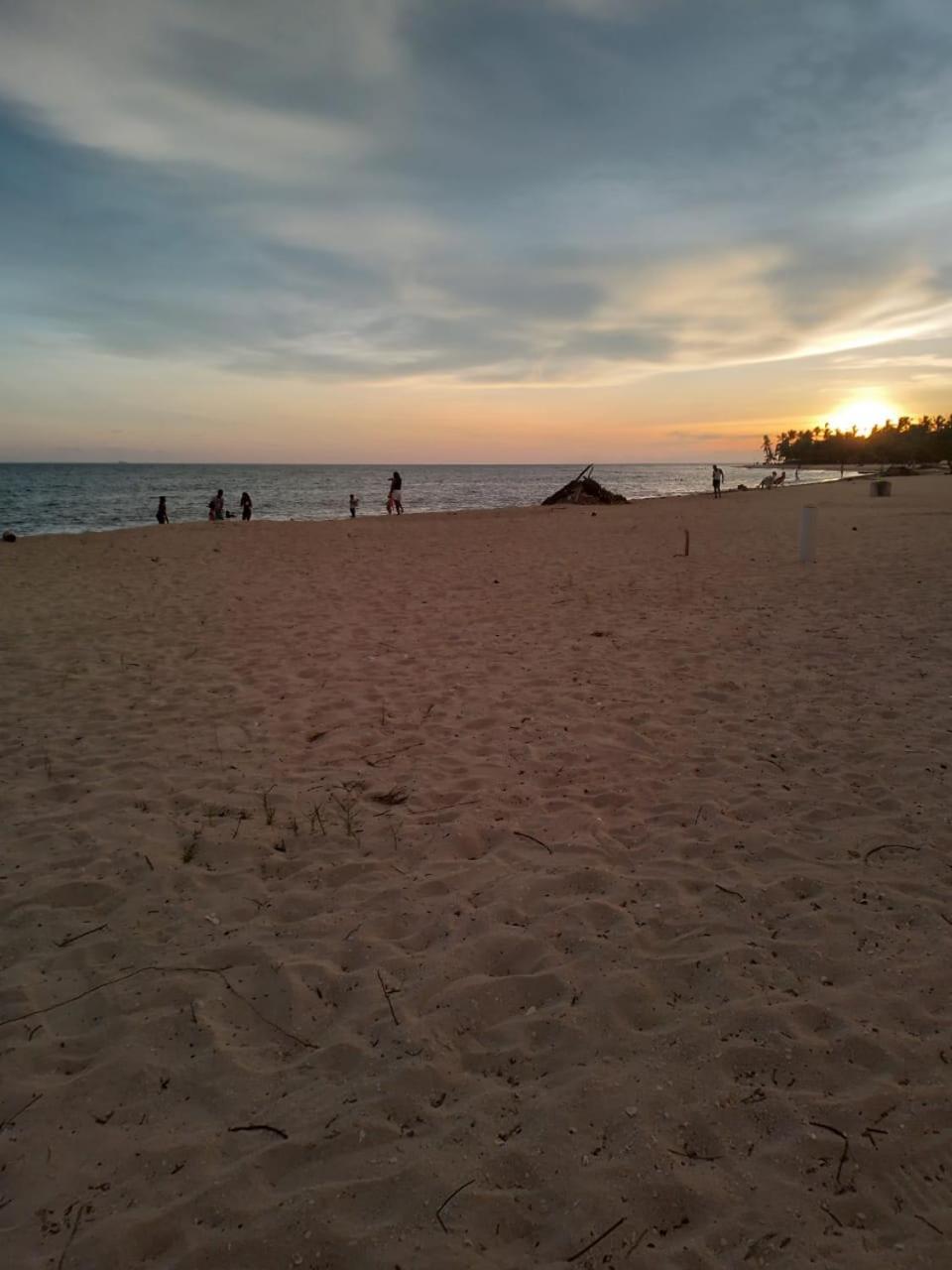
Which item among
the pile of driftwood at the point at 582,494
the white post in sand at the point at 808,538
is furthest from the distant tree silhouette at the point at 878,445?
the white post in sand at the point at 808,538

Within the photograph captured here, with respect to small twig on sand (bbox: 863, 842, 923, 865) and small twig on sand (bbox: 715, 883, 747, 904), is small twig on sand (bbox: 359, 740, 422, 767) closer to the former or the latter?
small twig on sand (bbox: 715, 883, 747, 904)

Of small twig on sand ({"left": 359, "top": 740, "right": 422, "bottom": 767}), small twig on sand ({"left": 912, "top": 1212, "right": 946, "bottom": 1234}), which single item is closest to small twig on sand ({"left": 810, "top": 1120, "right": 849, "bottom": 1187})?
small twig on sand ({"left": 912, "top": 1212, "right": 946, "bottom": 1234})

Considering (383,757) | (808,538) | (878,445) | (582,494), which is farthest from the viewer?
(878,445)

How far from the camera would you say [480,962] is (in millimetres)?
2996

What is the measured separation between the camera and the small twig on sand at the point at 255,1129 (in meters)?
2.26

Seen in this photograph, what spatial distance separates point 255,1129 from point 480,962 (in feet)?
3.44

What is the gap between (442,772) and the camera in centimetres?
474

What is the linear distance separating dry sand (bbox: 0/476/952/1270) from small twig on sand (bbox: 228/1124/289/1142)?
1 centimetres

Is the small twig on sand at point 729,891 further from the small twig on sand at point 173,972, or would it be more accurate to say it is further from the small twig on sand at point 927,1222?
the small twig on sand at point 173,972

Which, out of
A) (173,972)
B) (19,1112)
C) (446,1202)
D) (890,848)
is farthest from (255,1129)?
(890,848)

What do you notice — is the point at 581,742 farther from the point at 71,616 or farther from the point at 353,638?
the point at 71,616

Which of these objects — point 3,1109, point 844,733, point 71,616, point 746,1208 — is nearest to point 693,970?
point 746,1208

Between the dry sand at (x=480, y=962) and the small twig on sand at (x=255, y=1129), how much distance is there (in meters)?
0.01

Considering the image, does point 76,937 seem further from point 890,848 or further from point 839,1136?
point 890,848
